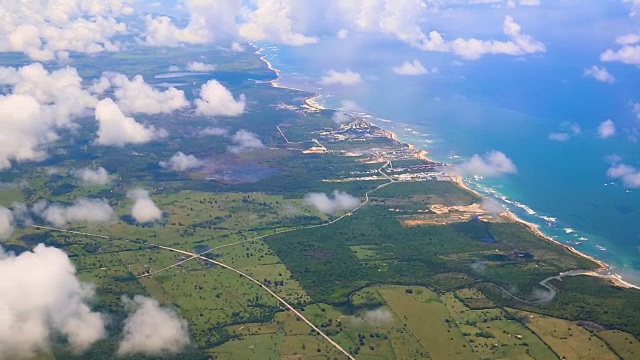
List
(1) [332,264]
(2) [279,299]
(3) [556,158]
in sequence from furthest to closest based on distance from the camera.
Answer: (3) [556,158]
(1) [332,264]
(2) [279,299]

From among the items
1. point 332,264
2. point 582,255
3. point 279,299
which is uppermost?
point 582,255

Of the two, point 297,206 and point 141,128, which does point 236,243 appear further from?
point 141,128

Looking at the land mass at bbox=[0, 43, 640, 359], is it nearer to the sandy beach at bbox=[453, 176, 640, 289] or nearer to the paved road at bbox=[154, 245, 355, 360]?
the paved road at bbox=[154, 245, 355, 360]

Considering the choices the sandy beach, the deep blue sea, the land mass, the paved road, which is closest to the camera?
the paved road

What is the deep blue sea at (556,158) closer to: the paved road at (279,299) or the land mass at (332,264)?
the land mass at (332,264)

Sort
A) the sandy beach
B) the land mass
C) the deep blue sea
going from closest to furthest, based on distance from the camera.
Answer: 1. the land mass
2. the sandy beach
3. the deep blue sea

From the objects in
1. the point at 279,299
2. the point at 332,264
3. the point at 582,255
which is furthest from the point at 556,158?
the point at 279,299

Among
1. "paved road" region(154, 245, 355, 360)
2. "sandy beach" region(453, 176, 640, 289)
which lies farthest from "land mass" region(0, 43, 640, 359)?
"sandy beach" region(453, 176, 640, 289)

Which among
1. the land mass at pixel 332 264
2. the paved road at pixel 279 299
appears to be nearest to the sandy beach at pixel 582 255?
the land mass at pixel 332 264

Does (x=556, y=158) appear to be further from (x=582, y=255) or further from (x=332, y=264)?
(x=332, y=264)

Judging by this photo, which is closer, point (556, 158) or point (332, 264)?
point (332, 264)

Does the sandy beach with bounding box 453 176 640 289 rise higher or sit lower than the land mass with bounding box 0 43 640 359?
higher
